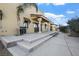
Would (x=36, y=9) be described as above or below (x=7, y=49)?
above

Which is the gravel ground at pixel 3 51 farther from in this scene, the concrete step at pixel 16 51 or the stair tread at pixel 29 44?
the stair tread at pixel 29 44

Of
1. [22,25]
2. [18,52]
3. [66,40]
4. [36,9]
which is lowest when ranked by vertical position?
[18,52]

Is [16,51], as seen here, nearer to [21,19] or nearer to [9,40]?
[9,40]

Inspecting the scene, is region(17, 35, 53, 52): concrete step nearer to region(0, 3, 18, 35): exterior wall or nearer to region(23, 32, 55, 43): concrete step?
region(23, 32, 55, 43): concrete step

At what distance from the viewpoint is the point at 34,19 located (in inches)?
108

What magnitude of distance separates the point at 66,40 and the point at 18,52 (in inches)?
32.7

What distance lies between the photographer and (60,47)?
265 cm

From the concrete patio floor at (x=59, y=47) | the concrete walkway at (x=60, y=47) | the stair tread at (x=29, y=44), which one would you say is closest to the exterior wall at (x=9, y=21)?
the stair tread at (x=29, y=44)

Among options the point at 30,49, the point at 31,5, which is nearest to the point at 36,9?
the point at 31,5

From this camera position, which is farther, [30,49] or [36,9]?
[36,9]

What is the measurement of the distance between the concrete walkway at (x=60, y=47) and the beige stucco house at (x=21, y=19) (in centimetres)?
23

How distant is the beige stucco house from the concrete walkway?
233mm

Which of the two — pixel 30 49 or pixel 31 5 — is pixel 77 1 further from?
pixel 30 49

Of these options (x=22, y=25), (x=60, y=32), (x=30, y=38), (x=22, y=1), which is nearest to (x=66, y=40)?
(x=60, y=32)
